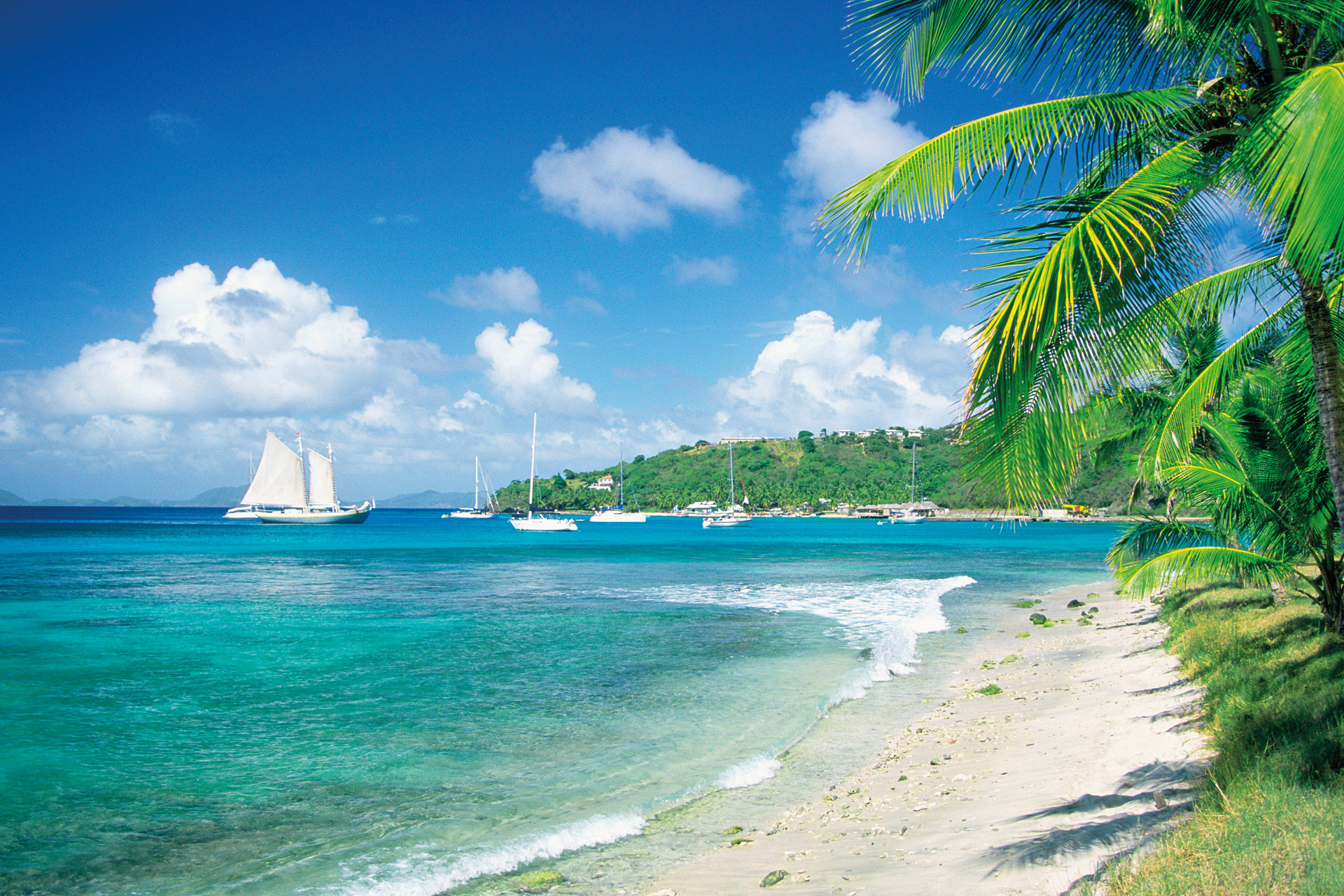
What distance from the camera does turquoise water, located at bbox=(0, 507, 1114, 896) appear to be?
747cm

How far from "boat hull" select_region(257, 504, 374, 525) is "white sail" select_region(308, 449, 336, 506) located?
160 cm

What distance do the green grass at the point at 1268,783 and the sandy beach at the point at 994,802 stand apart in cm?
48

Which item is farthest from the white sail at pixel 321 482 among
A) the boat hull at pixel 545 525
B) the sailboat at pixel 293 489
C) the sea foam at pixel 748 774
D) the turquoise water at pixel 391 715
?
the sea foam at pixel 748 774

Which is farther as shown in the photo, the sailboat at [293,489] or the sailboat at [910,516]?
the sailboat at [910,516]

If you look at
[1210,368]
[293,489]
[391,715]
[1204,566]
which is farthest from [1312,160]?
[293,489]

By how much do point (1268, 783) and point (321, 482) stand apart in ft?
438

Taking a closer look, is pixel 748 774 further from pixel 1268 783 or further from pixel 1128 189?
pixel 1128 189

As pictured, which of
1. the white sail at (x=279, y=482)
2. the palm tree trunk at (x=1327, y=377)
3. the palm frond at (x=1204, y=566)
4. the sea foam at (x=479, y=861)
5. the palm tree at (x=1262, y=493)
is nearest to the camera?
the palm tree trunk at (x=1327, y=377)

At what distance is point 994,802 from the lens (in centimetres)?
720

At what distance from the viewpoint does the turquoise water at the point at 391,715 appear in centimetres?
747

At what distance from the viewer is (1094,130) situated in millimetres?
4863

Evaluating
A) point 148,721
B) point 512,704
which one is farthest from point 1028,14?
point 148,721

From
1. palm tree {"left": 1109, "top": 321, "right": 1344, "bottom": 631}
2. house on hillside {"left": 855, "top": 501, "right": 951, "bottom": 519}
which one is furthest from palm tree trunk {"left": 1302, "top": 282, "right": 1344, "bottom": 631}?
house on hillside {"left": 855, "top": 501, "right": 951, "bottom": 519}

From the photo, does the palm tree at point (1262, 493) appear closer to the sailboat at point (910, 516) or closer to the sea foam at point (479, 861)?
the sea foam at point (479, 861)
